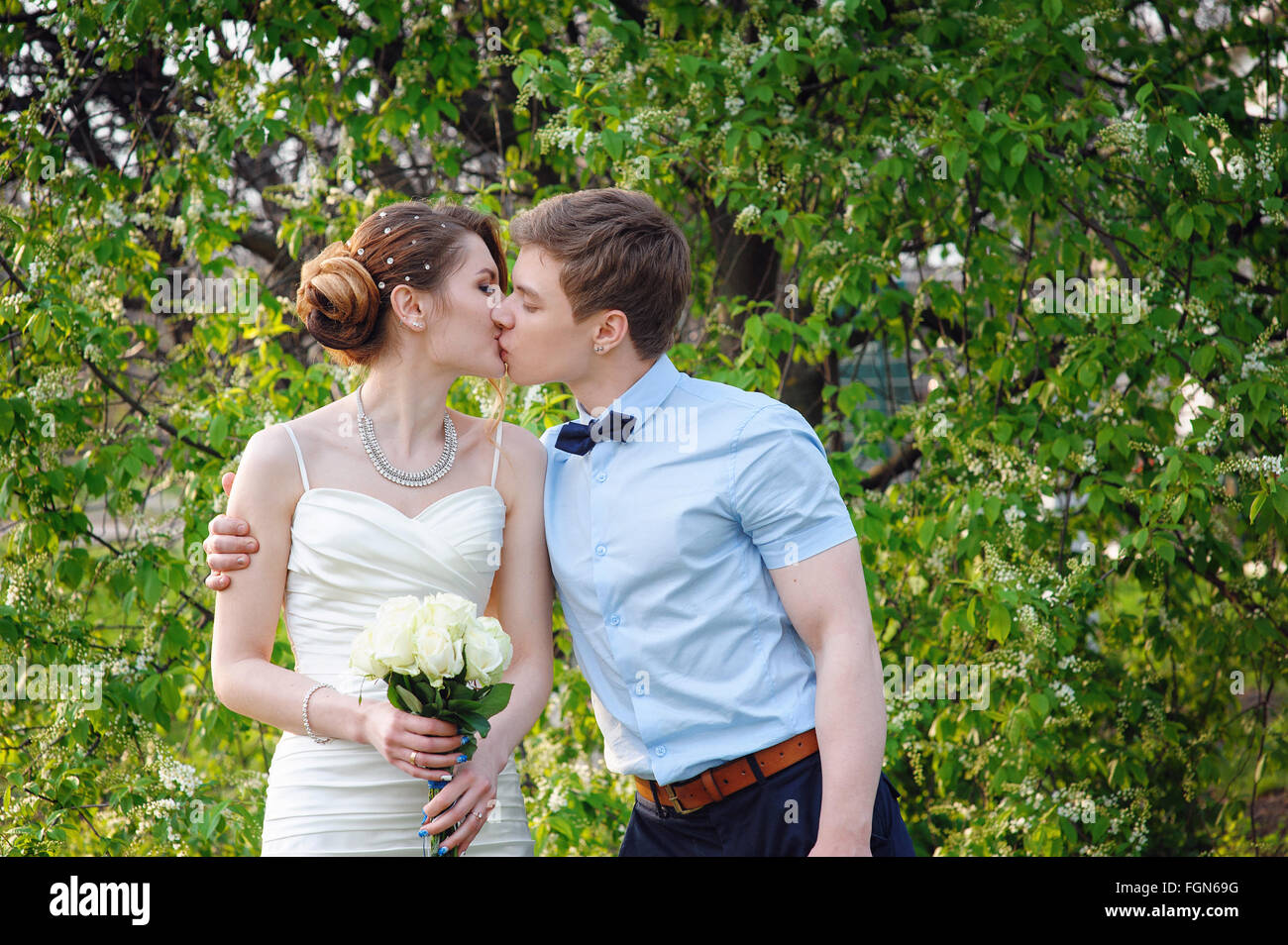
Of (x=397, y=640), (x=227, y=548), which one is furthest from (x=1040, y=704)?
(x=227, y=548)

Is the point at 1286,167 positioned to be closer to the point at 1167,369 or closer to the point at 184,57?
the point at 1167,369

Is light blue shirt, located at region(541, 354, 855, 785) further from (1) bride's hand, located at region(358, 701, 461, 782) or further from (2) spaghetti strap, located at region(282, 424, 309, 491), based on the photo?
(2) spaghetti strap, located at region(282, 424, 309, 491)

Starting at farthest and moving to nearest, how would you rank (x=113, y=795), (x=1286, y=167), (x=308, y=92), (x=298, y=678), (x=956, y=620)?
(x=308, y=92) < (x=1286, y=167) < (x=956, y=620) < (x=113, y=795) < (x=298, y=678)

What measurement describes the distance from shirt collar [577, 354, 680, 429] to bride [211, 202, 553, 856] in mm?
286

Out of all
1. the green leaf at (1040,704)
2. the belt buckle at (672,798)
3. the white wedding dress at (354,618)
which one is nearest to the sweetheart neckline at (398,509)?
the white wedding dress at (354,618)

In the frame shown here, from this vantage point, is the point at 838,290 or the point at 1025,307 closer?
the point at 838,290

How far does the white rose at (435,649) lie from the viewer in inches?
65.8

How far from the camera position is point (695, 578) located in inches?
77.0

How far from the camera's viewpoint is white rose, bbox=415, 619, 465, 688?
167 cm

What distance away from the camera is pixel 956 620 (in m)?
3.20

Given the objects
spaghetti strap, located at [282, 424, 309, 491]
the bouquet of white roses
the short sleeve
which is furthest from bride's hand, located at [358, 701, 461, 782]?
the short sleeve

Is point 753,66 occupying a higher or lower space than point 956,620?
higher
